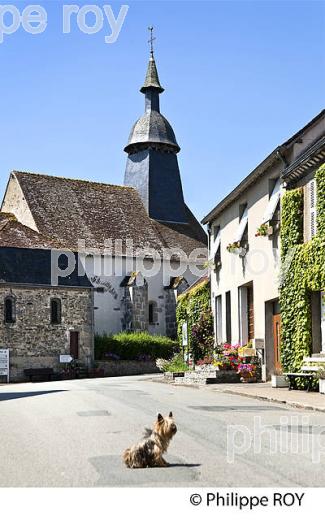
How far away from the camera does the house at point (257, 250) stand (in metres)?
21.1

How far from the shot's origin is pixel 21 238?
146 feet

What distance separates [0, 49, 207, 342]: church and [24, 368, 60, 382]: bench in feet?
12.3

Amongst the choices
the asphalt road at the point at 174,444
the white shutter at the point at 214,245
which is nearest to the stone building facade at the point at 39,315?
the white shutter at the point at 214,245

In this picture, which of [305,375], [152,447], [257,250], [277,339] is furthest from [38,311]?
[152,447]

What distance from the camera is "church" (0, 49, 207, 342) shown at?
4806 centimetres

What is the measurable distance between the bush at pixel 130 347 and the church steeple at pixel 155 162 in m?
13.1

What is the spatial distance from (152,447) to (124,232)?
4397cm

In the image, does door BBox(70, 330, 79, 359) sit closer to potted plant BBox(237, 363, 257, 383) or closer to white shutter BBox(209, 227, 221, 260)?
white shutter BBox(209, 227, 221, 260)

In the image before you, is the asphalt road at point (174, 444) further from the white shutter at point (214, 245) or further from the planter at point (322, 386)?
the white shutter at point (214, 245)
